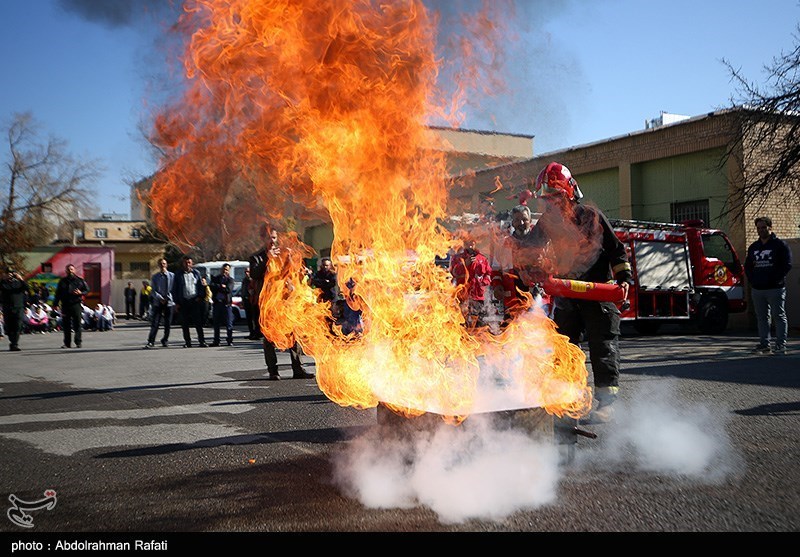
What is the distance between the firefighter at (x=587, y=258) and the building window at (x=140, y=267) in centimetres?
5421

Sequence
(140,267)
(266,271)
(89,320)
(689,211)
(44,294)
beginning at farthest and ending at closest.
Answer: (140,267), (44,294), (89,320), (689,211), (266,271)

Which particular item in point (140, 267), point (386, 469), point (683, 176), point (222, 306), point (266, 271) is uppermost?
point (683, 176)

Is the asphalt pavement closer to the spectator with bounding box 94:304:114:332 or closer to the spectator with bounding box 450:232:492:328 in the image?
the spectator with bounding box 450:232:492:328

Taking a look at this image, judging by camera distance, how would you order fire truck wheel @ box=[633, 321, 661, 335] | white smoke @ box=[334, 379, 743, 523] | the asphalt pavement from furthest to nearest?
fire truck wheel @ box=[633, 321, 661, 335] → white smoke @ box=[334, 379, 743, 523] → the asphalt pavement

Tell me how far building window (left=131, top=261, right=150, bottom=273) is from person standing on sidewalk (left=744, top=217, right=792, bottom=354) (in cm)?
5110

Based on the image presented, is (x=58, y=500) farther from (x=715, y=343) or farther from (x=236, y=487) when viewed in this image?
(x=715, y=343)

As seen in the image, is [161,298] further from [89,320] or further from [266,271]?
[89,320]

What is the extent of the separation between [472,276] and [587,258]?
384cm

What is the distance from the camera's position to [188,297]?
16.0m

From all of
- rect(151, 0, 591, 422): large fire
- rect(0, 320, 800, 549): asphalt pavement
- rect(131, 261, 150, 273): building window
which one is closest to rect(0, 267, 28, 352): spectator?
rect(0, 320, 800, 549): asphalt pavement

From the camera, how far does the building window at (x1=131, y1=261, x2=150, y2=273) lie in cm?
5562

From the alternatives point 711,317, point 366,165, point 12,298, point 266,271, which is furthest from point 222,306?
point 366,165

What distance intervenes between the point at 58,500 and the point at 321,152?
2953 millimetres

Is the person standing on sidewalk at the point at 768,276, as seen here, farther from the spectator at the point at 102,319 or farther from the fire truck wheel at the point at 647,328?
the spectator at the point at 102,319
